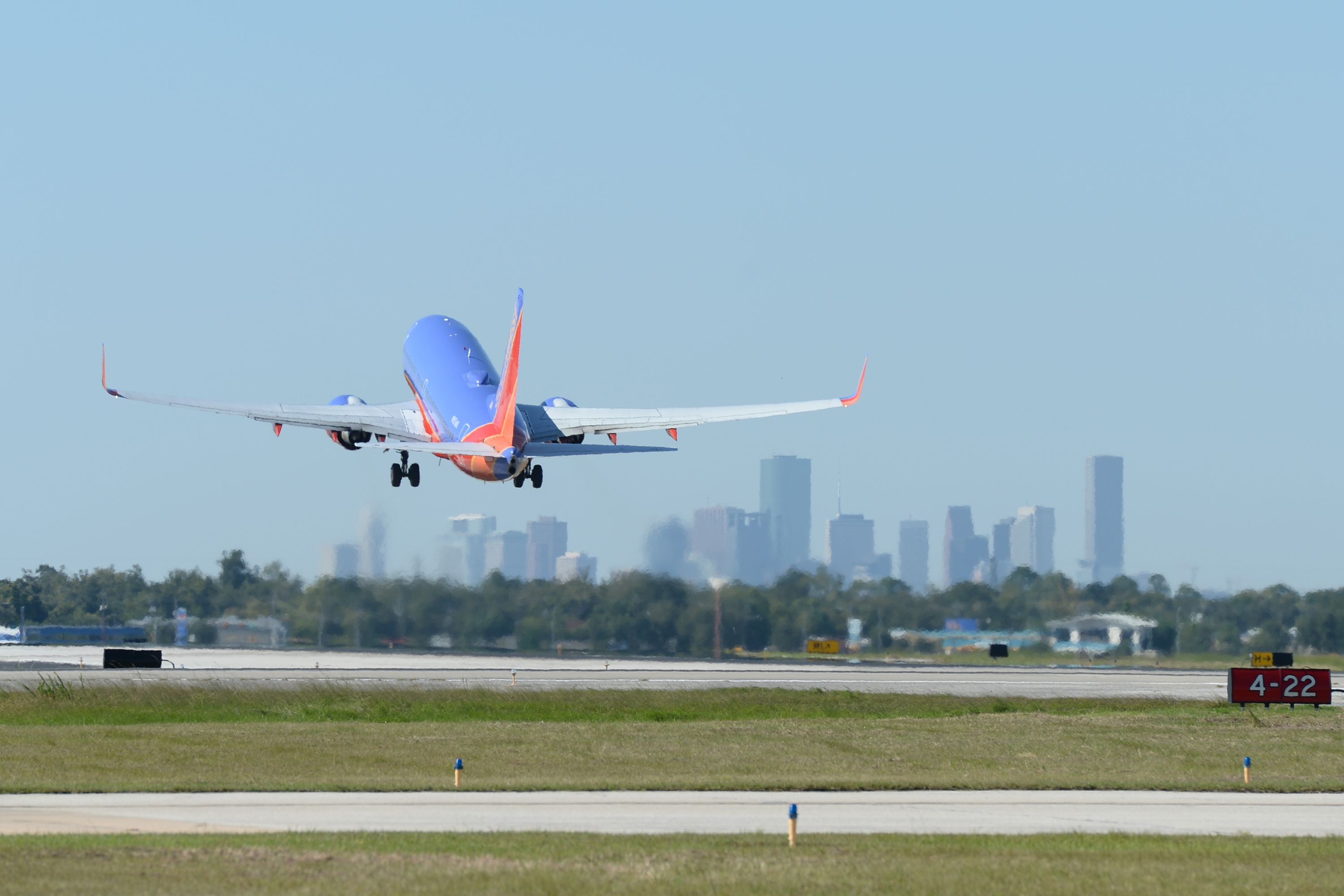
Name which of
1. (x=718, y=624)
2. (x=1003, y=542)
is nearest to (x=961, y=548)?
(x=1003, y=542)

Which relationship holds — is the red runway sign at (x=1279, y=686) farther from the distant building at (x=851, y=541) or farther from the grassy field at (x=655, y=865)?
the distant building at (x=851, y=541)

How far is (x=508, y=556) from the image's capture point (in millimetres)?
95625

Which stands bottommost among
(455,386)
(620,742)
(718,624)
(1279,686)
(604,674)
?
(604,674)

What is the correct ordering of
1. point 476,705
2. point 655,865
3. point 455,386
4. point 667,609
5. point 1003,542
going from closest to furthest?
point 655,865 < point 476,705 < point 455,386 < point 667,609 < point 1003,542

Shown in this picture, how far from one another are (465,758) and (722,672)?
45.5 meters

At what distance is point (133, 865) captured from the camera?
24.1m

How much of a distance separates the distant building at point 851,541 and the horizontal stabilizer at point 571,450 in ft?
218

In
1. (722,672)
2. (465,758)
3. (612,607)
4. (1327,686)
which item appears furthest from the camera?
(612,607)

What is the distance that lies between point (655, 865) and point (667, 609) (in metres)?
72.2

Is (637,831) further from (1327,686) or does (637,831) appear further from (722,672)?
(722,672)

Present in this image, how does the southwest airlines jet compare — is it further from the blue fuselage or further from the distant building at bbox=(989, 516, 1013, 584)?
the distant building at bbox=(989, 516, 1013, 584)

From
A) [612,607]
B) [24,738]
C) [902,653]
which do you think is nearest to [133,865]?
[24,738]

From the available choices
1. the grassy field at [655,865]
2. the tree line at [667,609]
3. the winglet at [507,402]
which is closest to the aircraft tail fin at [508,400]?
the winglet at [507,402]

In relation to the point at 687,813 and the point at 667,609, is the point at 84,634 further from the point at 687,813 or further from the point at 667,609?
the point at 687,813
